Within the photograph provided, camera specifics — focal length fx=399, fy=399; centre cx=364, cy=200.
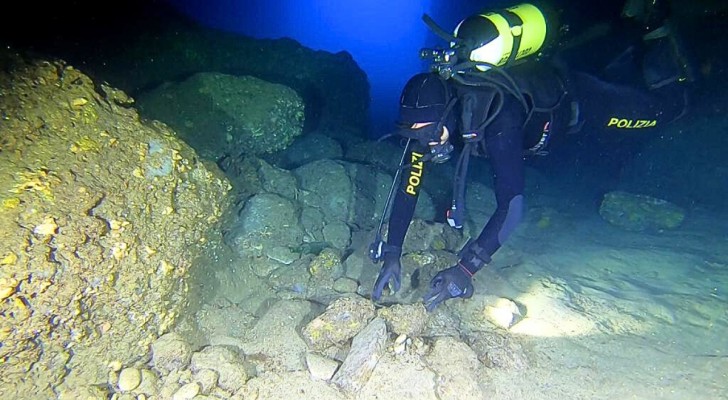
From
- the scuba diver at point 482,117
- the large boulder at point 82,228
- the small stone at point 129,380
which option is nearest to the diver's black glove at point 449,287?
the scuba diver at point 482,117

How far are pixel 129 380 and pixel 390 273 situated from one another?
7.24 feet

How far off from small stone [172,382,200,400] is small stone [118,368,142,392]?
0.30m

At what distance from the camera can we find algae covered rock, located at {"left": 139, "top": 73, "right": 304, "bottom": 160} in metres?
5.07

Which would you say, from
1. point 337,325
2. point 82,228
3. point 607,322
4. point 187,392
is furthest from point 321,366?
point 607,322

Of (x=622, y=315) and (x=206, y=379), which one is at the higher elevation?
(x=622, y=315)

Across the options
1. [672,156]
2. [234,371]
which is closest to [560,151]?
[672,156]

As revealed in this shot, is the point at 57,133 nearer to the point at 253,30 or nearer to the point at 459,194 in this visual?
the point at 459,194

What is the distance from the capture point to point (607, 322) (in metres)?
3.28

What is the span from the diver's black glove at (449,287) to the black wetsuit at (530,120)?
0.12 metres

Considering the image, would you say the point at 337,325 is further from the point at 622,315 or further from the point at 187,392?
the point at 622,315

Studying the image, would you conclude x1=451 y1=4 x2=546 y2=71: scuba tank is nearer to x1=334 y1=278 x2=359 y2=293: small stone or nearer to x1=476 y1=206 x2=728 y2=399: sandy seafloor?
x1=476 y1=206 x2=728 y2=399: sandy seafloor

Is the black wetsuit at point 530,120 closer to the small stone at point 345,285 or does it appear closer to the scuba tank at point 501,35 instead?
the scuba tank at point 501,35

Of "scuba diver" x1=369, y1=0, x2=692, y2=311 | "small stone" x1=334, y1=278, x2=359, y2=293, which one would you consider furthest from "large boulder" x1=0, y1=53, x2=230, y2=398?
"scuba diver" x1=369, y1=0, x2=692, y2=311

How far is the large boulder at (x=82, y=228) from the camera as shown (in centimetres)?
239
